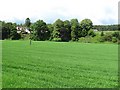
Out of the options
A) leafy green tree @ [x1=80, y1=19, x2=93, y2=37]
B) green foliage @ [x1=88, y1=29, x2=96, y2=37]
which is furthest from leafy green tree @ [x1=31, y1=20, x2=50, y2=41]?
green foliage @ [x1=88, y1=29, x2=96, y2=37]

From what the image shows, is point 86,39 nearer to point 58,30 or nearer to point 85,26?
point 85,26

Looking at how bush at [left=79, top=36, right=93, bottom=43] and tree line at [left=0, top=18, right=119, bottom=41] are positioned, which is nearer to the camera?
bush at [left=79, top=36, right=93, bottom=43]

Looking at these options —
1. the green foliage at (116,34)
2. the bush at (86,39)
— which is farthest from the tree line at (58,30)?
the green foliage at (116,34)

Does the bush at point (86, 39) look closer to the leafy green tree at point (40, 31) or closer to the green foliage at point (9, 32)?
the leafy green tree at point (40, 31)

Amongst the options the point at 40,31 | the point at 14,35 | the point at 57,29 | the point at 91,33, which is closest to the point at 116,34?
the point at 91,33

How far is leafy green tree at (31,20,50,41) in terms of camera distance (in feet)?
389

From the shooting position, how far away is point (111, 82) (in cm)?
1534

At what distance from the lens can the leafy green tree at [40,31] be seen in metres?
119

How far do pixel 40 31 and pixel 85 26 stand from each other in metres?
17.9

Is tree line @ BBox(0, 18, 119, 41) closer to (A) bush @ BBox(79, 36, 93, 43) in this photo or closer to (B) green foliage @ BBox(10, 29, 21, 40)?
(B) green foliage @ BBox(10, 29, 21, 40)

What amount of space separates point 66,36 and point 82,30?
735cm

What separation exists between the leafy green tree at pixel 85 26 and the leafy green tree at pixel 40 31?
533 inches

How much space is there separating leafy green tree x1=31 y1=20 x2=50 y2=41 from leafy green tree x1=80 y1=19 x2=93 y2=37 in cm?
1355

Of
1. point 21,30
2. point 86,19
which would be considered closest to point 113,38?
point 86,19
